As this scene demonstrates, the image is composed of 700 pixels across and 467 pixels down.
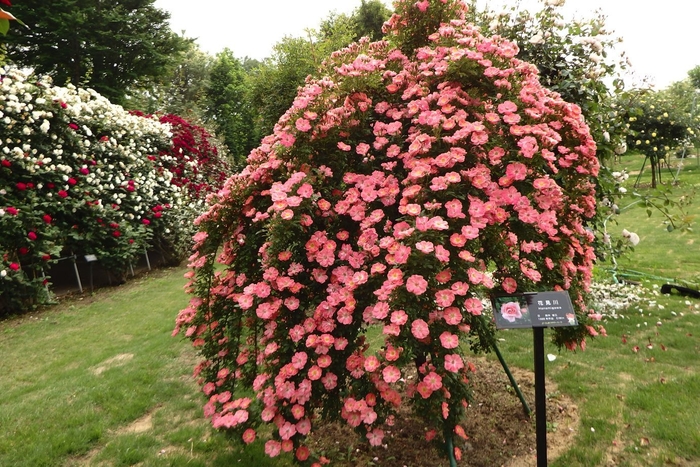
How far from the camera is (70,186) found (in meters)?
6.98

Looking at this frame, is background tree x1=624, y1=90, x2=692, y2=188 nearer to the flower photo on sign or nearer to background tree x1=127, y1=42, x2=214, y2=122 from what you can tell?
background tree x1=127, y1=42, x2=214, y2=122

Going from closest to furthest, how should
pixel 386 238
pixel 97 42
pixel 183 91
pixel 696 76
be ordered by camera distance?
pixel 386 238 < pixel 97 42 < pixel 183 91 < pixel 696 76

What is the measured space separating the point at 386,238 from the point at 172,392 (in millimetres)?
2740

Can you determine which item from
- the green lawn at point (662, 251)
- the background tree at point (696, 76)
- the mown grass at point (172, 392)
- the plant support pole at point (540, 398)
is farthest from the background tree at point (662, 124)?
the background tree at point (696, 76)

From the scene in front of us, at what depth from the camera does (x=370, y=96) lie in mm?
2471

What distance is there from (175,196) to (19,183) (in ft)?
10.8

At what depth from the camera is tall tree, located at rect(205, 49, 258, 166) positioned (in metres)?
24.1

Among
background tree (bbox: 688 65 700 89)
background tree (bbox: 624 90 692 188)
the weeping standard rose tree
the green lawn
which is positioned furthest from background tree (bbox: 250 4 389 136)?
background tree (bbox: 688 65 700 89)

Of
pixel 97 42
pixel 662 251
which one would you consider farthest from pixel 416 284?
pixel 97 42

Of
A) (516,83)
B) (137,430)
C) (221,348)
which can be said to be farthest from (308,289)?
(137,430)

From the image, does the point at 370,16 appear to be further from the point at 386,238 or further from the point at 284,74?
the point at 386,238

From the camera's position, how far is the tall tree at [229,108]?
24.1 m

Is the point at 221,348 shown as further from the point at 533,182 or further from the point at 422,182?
the point at 533,182

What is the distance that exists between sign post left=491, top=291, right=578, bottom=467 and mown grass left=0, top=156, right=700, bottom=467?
0.77 metres
